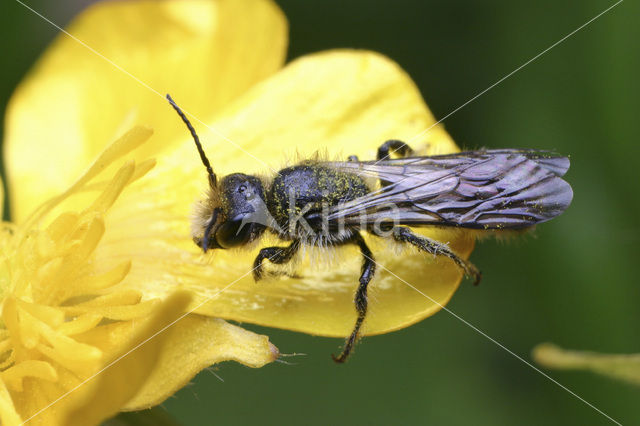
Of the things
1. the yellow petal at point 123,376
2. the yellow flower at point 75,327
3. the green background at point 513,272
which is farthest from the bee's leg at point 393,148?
the yellow petal at point 123,376

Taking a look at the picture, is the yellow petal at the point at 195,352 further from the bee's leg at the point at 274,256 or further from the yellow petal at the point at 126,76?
the yellow petal at the point at 126,76

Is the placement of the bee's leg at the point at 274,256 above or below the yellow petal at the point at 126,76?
below

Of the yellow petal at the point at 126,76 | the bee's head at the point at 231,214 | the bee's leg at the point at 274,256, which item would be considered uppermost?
the yellow petal at the point at 126,76

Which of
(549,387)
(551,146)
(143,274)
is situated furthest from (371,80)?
(549,387)

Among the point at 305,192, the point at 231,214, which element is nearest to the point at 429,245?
the point at 305,192

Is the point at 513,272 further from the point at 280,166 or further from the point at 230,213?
the point at 230,213

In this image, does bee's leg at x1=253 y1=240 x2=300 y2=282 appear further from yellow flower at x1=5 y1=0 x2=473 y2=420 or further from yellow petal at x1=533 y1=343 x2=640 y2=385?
yellow petal at x1=533 y1=343 x2=640 y2=385

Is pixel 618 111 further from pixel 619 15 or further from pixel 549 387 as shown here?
pixel 549 387
